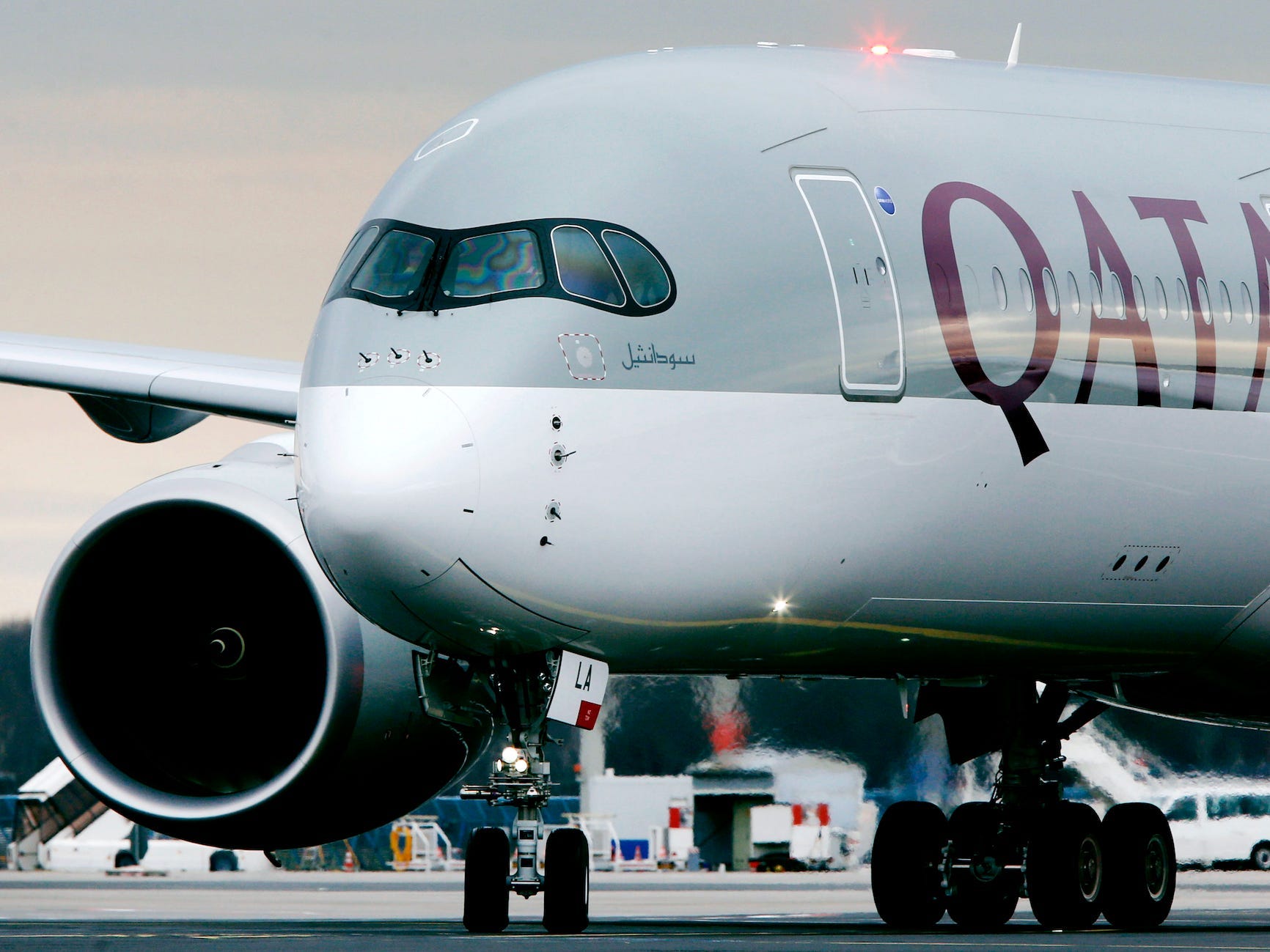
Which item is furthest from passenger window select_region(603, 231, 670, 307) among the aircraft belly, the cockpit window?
the aircraft belly

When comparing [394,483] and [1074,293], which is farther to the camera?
[1074,293]

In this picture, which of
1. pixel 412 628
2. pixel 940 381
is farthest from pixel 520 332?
pixel 940 381

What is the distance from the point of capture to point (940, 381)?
38.0 ft

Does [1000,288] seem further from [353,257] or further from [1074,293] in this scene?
[353,257]

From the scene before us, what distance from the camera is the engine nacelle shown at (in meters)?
12.6

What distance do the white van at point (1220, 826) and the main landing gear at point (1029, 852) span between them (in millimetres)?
7845

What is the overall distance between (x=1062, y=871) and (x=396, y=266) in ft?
15.8

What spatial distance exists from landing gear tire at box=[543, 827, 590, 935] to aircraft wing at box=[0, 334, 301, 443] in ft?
14.1

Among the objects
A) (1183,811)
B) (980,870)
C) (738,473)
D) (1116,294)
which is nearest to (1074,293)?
(1116,294)

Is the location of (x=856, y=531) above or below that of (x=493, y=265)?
below

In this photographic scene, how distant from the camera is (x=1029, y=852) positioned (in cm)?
1332

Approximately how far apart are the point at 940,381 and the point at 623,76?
6.67ft

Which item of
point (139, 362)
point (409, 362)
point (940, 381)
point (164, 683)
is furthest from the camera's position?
point (139, 362)

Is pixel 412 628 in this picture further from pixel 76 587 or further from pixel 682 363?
pixel 76 587
